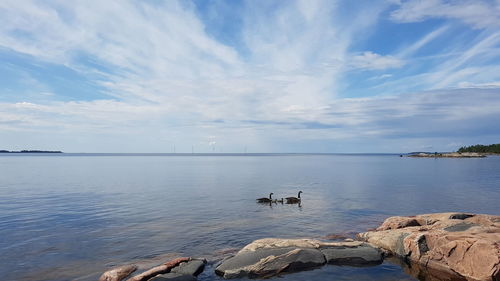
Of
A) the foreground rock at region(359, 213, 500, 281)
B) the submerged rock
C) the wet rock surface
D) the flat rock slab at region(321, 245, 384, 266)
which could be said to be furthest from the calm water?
the foreground rock at region(359, 213, 500, 281)

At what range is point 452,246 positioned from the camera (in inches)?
619

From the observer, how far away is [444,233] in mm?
16922

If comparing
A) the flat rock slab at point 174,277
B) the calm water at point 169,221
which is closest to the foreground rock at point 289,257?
the calm water at point 169,221

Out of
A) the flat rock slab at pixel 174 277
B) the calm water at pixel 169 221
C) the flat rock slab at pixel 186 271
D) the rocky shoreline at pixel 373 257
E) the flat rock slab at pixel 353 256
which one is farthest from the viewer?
the calm water at pixel 169 221

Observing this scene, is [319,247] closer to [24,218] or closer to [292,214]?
[292,214]

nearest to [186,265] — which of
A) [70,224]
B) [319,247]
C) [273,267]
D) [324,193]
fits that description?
[273,267]

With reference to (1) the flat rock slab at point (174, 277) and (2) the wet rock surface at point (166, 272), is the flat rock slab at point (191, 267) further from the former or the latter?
(1) the flat rock slab at point (174, 277)

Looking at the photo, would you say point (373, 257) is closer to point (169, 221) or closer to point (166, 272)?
point (166, 272)

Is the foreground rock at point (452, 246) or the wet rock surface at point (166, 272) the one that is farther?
the foreground rock at point (452, 246)

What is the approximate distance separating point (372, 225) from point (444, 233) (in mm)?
10084

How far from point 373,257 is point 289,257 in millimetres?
4724

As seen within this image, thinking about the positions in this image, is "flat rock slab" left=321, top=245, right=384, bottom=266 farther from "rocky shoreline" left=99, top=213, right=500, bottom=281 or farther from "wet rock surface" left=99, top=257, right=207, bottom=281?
"wet rock surface" left=99, top=257, right=207, bottom=281

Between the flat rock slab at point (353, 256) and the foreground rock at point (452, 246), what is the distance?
170cm

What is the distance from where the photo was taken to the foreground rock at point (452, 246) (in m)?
14.2
